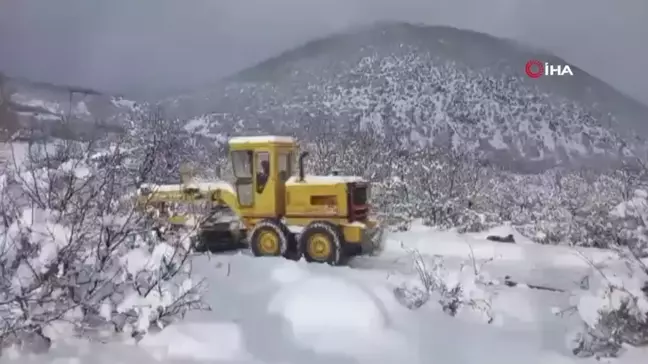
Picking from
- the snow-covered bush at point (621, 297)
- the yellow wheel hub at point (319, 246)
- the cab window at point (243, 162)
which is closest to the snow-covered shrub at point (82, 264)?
the cab window at point (243, 162)

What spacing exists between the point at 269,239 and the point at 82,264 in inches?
25.4

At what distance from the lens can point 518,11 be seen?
8.00 feet

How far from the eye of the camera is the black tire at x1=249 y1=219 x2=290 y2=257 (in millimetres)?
2439

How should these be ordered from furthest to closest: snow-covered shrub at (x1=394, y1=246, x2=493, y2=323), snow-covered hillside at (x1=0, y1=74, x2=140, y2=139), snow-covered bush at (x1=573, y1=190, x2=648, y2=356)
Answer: snow-covered hillside at (x1=0, y1=74, x2=140, y2=139) → snow-covered shrub at (x1=394, y1=246, x2=493, y2=323) → snow-covered bush at (x1=573, y1=190, x2=648, y2=356)

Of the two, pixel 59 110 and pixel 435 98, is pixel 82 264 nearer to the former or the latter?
pixel 59 110

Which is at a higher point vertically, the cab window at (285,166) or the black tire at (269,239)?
the cab window at (285,166)

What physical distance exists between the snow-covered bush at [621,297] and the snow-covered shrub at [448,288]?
12.0 inches

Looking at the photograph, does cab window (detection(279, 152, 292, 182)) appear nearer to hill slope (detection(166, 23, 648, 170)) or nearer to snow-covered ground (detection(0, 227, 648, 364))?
hill slope (detection(166, 23, 648, 170))

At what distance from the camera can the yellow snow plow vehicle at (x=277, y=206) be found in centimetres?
243

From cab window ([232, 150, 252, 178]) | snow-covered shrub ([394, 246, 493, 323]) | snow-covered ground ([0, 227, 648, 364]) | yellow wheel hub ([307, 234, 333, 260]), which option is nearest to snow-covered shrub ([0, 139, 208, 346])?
snow-covered ground ([0, 227, 648, 364])

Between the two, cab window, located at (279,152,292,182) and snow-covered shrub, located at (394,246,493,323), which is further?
cab window, located at (279,152,292,182)

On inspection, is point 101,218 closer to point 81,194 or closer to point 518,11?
point 81,194

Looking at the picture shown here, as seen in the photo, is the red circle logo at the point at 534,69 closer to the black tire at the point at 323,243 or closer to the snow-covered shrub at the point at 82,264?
the black tire at the point at 323,243

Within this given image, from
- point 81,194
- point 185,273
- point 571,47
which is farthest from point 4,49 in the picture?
point 571,47
